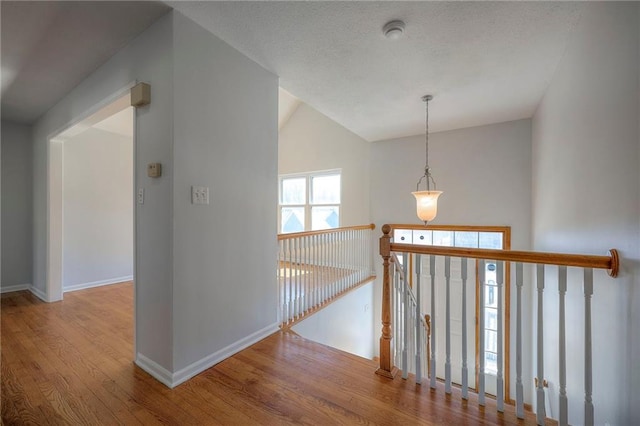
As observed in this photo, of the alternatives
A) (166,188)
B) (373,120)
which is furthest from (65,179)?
(373,120)

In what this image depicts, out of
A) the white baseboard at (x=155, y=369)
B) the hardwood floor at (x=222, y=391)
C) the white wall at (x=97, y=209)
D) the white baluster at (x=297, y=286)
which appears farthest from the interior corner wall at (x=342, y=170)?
the white wall at (x=97, y=209)

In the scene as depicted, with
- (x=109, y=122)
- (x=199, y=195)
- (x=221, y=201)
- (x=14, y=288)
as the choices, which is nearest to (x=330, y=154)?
(x=109, y=122)

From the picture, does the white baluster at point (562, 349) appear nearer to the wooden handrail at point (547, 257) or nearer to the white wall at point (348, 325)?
the wooden handrail at point (547, 257)

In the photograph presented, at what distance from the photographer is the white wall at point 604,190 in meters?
1.20

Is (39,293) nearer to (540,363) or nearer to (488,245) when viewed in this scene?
(540,363)

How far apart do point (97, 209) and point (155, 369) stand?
331 centimetres

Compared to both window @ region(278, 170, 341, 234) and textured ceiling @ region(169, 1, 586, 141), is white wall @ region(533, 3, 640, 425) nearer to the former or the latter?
textured ceiling @ region(169, 1, 586, 141)

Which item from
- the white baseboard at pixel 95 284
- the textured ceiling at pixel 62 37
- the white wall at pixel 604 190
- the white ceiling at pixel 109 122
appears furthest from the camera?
the white baseboard at pixel 95 284

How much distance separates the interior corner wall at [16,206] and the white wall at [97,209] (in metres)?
0.52

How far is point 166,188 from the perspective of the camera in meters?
1.76

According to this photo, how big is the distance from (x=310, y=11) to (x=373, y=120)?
2257 millimetres

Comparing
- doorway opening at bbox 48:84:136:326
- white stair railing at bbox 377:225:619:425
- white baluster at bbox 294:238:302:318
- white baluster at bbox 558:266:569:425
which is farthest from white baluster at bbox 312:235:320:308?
doorway opening at bbox 48:84:136:326

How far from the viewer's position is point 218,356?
6.58ft

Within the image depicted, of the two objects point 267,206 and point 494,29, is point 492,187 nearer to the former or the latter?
point 494,29
